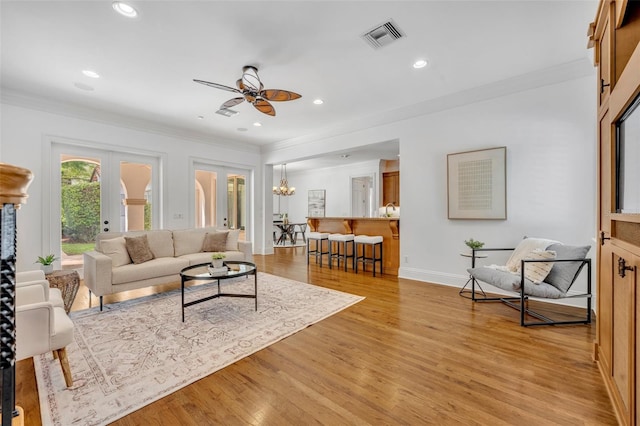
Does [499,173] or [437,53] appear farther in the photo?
[499,173]

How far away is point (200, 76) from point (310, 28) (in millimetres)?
1742

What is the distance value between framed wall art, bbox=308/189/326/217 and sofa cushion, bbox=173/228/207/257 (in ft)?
20.6

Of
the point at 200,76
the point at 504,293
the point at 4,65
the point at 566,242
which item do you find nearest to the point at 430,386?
the point at 504,293

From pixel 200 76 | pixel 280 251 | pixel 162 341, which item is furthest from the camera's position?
pixel 280 251

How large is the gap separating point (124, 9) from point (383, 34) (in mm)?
2377

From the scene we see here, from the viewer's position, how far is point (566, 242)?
347 cm

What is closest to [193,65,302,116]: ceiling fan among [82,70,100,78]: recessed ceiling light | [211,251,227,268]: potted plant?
[82,70,100,78]: recessed ceiling light

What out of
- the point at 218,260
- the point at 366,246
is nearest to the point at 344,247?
the point at 366,246

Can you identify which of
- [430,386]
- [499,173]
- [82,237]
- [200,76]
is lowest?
[430,386]

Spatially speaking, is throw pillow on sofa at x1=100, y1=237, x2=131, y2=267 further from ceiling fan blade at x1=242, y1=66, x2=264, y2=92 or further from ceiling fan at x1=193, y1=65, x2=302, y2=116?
ceiling fan blade at x1=242, y1=66, x2=264, y2=92

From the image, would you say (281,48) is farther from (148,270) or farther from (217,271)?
(148,270)

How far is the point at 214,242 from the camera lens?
189 inches

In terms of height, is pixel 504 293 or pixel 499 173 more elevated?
pixel 499 173

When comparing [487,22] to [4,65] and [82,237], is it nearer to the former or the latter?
[4,65]
